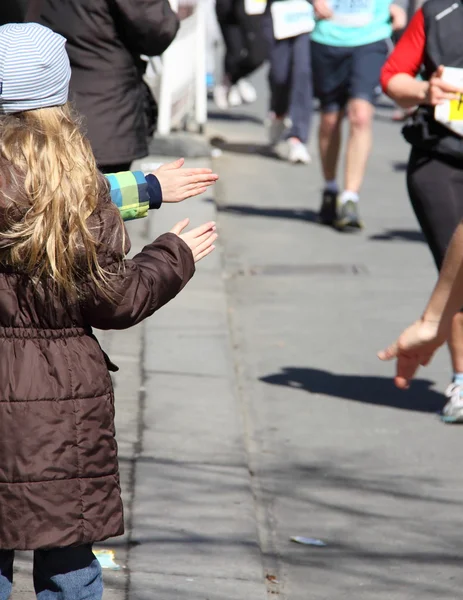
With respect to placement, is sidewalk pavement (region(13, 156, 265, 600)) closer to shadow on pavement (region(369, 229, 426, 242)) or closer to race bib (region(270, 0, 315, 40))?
shadow on pavement (region(369, 229, 426, 242))

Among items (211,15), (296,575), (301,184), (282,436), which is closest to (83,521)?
(296,575)

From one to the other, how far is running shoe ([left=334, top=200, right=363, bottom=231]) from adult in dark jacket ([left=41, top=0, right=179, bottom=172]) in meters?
3.69

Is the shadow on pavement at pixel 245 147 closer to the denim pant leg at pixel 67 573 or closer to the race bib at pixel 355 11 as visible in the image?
the race bib at pixel 355 11

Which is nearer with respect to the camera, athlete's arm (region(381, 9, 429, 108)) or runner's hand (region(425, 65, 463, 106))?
runner's hand (region(425, 65, 463, 106))

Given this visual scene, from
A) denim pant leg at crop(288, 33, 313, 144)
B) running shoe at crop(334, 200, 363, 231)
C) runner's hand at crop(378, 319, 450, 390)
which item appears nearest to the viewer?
runner's hand at crop(378, 319, 450, 390)

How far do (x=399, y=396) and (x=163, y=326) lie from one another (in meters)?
1.39

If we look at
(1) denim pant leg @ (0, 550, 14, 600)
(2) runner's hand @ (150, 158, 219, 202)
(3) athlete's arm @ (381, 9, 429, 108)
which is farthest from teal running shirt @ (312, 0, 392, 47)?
(1) denim pant leg @ (0, 550, 14, 600)

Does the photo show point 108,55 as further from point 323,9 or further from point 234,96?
point 234,96

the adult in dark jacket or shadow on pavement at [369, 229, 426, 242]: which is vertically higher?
the adult in dark jacket

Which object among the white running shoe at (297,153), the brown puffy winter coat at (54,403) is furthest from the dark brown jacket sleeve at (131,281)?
the white running shoe at (297,153)

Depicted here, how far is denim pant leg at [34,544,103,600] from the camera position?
120 inches

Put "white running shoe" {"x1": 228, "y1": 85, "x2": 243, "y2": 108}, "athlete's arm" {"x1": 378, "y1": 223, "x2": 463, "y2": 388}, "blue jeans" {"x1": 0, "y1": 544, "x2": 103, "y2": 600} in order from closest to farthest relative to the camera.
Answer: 1. "blue jeans" {"x1": 0, "y1": 544, "x2": 103, "y2": 600}
2. "athlete's arm" {"x1": 378, "y1": 223, "x2": 463, "y2": 388}
3. "white running shoe" {"x1": 228, "y1": 85, "x2": 243, "y2": 108}

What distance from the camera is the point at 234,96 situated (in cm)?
1673

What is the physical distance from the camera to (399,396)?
18.8 feet
